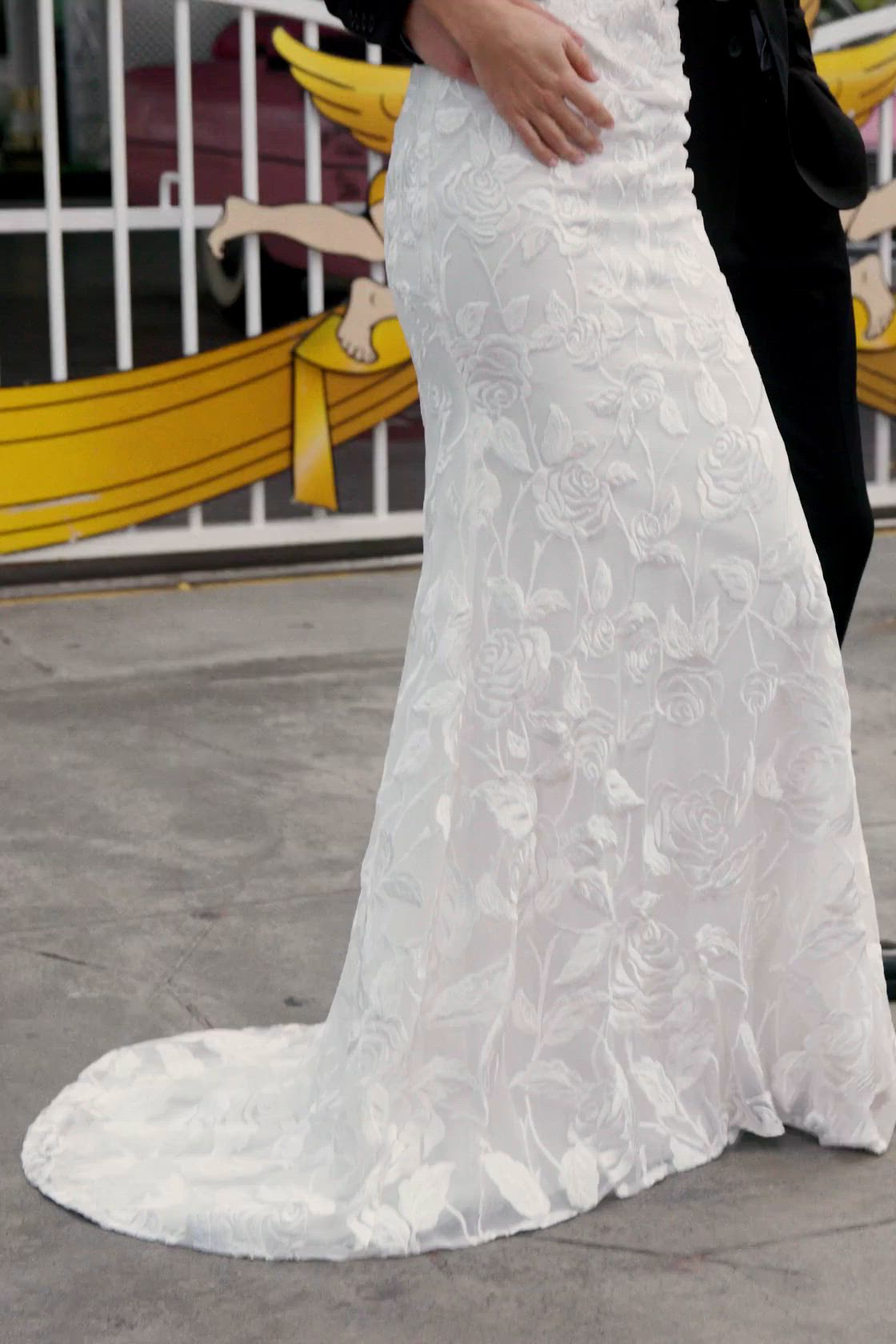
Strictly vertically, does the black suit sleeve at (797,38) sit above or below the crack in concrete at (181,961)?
above

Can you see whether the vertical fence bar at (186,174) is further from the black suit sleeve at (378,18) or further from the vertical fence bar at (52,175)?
the black suit sleeve at (378,18)

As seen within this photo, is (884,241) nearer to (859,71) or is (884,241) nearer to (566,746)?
(859,71)

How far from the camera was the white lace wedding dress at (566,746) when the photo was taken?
8.00 feet

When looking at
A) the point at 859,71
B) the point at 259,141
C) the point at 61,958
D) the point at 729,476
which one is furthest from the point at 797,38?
the point at 259,141

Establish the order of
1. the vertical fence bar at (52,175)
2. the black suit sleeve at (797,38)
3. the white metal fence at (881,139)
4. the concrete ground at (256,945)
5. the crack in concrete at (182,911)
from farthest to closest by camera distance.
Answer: the white metal fence at (881,139) < the vertical fence bar at (52,175) < the crack in concrete at (182,911) < the black suit sleeve at (797,38) < the concrete ground at (256,945)

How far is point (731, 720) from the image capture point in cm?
252

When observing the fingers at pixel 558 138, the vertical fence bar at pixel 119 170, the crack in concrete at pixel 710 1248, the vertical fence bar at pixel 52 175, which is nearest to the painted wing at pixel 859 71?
the vertical fence bar at pixel 119 170

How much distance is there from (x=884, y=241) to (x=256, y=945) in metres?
3.90

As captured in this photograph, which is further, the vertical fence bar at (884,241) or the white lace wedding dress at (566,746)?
the vertical fence bar at (884,241)

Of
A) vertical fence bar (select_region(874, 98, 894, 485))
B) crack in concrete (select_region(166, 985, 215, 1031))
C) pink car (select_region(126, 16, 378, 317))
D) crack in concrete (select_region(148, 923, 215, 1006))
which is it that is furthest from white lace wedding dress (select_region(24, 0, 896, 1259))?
vertical fence bar (select_region(874, 98, 894, 485))

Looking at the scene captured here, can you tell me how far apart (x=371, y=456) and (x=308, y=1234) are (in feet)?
17.0

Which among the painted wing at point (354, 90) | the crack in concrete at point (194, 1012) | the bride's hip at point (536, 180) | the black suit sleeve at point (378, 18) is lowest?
the crack in concrete at point (194, 1012)

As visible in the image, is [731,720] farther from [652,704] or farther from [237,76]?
[237,76]

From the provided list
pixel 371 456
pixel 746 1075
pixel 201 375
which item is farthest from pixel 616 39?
pixel 371 456
